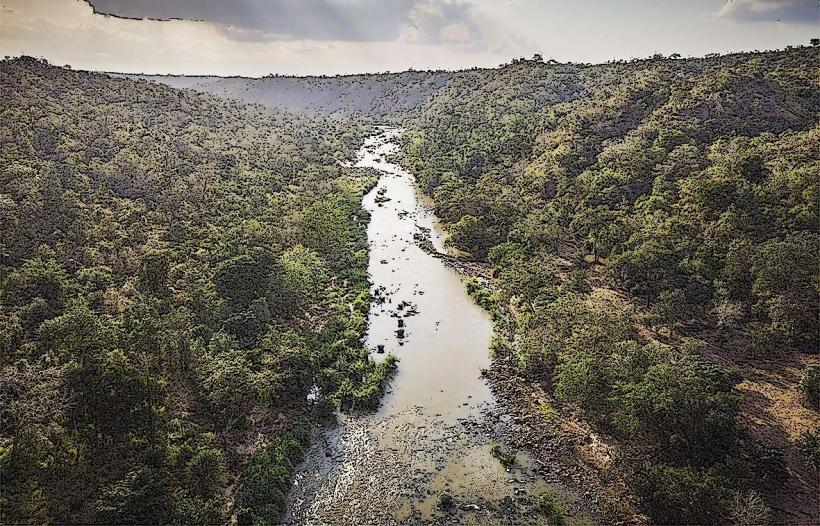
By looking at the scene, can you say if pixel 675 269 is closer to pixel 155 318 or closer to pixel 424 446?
pixel 424 446

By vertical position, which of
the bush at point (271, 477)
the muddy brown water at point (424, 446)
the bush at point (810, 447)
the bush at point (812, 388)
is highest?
the bush at point (812, 388)

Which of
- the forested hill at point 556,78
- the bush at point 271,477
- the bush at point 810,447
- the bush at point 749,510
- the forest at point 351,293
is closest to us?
the bush at point 749,510

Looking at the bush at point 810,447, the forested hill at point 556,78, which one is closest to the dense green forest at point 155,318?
the bush at point 810,447

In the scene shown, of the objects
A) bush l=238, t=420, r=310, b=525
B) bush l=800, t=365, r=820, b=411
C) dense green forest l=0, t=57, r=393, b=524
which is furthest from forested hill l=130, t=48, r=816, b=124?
bush l=238, t=420, r=310, b=525

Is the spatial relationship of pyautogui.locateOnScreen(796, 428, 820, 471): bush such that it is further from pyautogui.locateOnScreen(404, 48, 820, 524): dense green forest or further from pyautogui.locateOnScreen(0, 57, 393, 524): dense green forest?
pyautogui.locateOnScreen(0, 57, 393, 524): dense green forest

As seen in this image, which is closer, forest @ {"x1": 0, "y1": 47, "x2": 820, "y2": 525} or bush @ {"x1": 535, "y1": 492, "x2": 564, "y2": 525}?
forest @ {"x1": 0, "y1": 47, "x2": 820, "y2": 525}

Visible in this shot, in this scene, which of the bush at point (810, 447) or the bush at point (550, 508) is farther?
the bush at point (810, 447)

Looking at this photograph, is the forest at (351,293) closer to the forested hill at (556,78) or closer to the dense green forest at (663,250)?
the dense green forest at (663,250)
